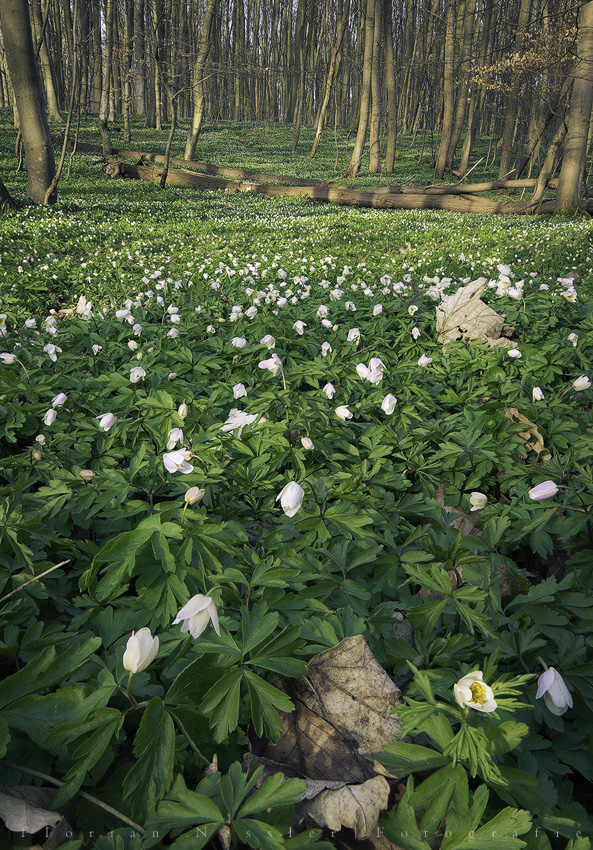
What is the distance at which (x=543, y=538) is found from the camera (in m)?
1.95

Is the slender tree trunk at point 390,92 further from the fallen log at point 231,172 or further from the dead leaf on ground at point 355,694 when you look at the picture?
the dead leaf on ground at point 355,694

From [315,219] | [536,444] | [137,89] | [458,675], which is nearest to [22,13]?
[315,219]

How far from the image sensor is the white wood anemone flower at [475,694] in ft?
3.52

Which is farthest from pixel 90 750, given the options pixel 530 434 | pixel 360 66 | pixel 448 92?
pixel 360 66

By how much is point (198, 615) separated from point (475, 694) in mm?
694

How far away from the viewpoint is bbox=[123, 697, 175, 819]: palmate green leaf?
105 cm

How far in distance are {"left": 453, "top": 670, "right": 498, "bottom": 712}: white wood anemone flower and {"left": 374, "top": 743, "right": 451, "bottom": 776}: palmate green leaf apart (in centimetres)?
13

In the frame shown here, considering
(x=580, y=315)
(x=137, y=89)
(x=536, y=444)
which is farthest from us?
(x=137, y=89)

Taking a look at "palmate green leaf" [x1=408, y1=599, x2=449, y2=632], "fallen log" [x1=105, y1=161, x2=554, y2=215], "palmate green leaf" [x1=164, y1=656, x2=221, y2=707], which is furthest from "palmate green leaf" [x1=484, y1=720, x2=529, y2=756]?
"fallen log" [x1=105, y1=161, x2=554, y2=215]

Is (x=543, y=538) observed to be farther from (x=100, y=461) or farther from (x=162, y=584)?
(x=100, y=461)

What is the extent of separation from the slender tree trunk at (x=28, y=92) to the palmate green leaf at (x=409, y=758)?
14296 mm

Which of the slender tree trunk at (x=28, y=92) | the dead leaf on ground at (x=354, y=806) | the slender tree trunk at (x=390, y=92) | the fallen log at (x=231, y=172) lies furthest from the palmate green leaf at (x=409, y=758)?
the slender tree trunk at (x=390, y=92)

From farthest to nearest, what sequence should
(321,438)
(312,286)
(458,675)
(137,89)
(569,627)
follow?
1. (137,89)
2. (312,286)
3. (321,438)
4. (569,627)
5. (458,675)

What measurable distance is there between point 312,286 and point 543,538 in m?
4.38
